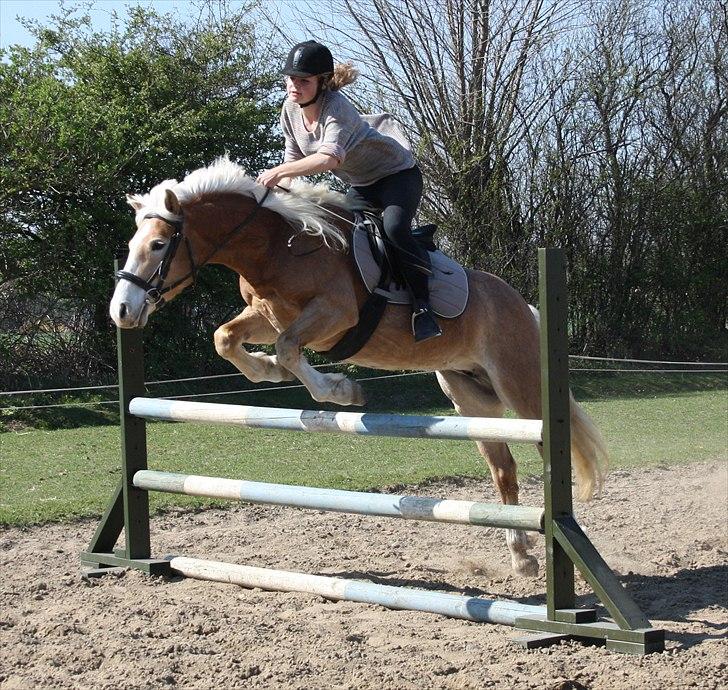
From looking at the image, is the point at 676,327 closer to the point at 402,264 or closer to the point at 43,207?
the point at 43,207

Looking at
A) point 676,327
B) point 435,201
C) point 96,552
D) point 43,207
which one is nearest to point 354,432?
point 96,552

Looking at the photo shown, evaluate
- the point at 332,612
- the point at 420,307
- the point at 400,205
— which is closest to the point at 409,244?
the point at 400,205

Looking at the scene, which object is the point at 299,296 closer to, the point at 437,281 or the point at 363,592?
the point at 437,281

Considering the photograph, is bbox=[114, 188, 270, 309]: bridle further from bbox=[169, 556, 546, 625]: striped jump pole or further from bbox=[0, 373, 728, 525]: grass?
bbox=[0, 373, 728, 525]: grass

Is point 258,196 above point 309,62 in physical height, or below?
below

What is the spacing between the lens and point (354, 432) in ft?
14.6

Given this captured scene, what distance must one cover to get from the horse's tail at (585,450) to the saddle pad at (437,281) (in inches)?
36.0

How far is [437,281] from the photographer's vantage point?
5379mm

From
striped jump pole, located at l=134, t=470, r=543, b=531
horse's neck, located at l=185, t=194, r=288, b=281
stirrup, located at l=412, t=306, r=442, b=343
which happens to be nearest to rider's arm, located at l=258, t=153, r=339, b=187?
horse's neck, located at l=185, t=194, r=288, b=281

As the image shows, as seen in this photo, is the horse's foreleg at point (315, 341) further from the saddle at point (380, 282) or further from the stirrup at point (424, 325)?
the stirrup at point (424, 325)

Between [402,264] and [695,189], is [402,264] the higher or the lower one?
the lower one

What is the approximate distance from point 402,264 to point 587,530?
2.80 meters

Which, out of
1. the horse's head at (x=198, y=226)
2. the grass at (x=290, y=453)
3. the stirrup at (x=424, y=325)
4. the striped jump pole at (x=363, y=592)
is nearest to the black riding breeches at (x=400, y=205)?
the stirrup at (x=424, y=325)

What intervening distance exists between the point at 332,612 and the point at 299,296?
1.57 m
